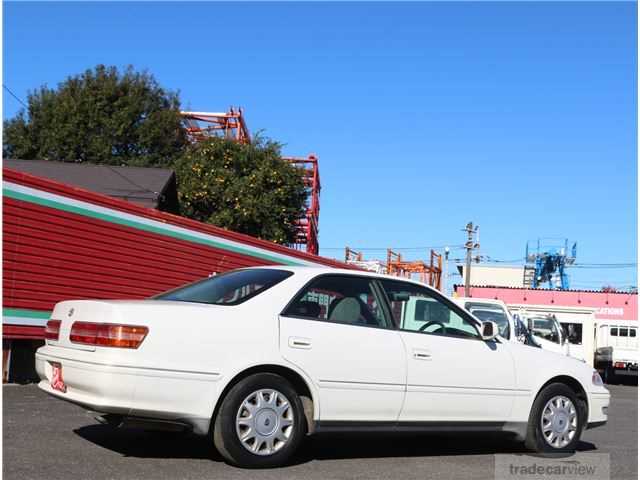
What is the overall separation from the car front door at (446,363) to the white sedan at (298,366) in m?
0.01

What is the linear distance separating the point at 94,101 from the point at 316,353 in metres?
36.0

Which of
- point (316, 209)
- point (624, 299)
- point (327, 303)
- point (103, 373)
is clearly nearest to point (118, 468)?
point (103, 373)

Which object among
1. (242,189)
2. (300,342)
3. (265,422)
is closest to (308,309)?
(300,342)

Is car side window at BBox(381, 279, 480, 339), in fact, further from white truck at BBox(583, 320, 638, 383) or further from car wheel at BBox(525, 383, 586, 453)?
white truck at BBox(583, 320, 638, 383)

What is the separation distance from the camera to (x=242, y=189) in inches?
1303

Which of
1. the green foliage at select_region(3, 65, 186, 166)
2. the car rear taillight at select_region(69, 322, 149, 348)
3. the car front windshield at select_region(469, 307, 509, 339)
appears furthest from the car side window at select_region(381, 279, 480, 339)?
the green foliage at select_region(3, 65, 186, 166)

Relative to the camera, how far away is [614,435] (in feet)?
31.1

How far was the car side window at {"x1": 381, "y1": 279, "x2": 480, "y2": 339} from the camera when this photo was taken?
695 centimetres

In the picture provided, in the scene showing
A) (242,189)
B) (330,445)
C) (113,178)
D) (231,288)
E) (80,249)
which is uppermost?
(242,189)

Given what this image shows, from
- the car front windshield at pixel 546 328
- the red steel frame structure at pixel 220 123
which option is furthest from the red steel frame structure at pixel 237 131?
the car front windshield at pixel 546 328

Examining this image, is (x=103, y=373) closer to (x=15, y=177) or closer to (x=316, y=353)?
(x=316, y=353)

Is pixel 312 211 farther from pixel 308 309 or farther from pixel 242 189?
pixel 308 309

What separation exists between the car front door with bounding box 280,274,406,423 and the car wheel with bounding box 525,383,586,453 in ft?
4.78
